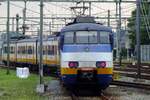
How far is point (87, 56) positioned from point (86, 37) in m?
1.15

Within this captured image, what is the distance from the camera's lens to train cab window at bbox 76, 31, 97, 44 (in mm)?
22547

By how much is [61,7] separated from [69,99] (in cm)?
3090

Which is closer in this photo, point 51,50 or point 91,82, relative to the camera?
point 91,82

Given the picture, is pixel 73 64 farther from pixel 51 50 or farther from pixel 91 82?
pixel 51 50

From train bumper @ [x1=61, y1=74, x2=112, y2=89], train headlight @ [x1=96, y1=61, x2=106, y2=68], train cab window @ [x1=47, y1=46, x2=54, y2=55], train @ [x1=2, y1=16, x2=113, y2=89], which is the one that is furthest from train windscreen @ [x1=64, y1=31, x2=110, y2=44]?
train cab window @ [x1=47, y1=46, x2=54, y2=55]

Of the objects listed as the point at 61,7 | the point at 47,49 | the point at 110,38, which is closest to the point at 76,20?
the point at 110,38

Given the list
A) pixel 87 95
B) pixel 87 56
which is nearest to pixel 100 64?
pixel 87 56

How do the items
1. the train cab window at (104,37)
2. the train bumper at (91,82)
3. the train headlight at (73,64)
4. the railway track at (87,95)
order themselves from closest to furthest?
the railway track at (87,95) → the train headlight at (73,64) → the train bumper at (91,82) → the train cab window at (104,37)

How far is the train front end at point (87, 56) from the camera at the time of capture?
2183cm

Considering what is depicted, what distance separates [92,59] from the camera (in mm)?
21812

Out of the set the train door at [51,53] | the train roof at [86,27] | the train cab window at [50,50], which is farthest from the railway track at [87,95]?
the train cab window at [50,50]

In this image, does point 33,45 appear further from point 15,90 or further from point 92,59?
point 92,59

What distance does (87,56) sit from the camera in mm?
21828

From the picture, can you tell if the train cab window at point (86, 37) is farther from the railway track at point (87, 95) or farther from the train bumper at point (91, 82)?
the railway track at point (87, 95)
